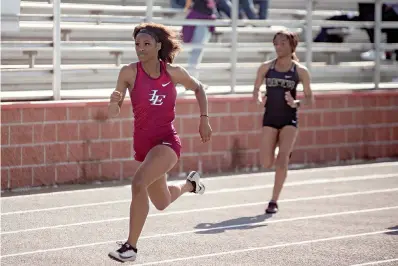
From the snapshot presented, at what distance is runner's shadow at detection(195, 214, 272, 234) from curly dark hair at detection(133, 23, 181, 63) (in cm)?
201

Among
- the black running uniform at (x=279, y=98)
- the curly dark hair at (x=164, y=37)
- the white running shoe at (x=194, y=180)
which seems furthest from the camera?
the black running uniform at (x=279, y=98)

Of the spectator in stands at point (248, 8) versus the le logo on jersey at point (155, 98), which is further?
the spectator in stands at point (248, 8)

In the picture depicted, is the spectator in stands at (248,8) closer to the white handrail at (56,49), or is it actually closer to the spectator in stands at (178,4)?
the spectator in stands at (178,4)

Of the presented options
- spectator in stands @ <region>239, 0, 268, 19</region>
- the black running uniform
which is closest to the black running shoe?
the black running uniform

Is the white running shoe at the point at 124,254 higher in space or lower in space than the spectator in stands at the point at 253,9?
lower

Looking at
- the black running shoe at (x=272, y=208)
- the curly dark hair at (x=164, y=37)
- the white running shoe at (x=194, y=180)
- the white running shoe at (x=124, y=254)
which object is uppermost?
the curly dark hair at (x=164, y=37)

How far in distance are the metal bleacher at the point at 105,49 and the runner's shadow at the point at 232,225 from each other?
3.84 m

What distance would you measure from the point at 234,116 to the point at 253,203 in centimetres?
310

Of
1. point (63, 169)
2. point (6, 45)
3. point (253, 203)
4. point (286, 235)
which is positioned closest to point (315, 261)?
point (286, 235)

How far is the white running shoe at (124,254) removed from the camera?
28.9ft

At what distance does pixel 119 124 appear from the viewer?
14.9 m

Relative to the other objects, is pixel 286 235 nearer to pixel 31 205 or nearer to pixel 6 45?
pixel 31 205

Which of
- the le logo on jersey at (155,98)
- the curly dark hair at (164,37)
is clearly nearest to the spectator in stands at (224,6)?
the curly dark hair at (164,37)

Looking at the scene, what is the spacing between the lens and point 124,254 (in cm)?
882
